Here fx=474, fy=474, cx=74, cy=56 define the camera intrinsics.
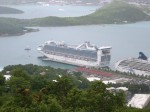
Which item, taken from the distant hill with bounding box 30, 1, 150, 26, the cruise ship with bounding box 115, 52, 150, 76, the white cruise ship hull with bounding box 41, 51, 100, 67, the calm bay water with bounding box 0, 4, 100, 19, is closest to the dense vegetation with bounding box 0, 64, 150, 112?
the cruise ship with bounding box 115, 52, 150, 76

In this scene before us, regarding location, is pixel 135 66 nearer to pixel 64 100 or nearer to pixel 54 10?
pixel 64 100

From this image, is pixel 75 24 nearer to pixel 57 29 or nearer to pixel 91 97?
pixel 57 29

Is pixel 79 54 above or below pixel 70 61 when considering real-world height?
above

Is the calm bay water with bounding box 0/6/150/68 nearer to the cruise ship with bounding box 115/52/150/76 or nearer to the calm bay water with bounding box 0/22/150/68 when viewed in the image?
the calm bay water with bounding box 0/22/150/68

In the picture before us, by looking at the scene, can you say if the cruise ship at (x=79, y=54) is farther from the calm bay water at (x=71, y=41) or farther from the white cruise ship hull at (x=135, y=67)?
the white cruise ship hull at (x=135, y=67)

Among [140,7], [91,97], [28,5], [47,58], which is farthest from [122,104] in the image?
[28,5]

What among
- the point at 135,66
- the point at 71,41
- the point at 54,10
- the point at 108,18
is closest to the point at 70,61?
the point at 135,66

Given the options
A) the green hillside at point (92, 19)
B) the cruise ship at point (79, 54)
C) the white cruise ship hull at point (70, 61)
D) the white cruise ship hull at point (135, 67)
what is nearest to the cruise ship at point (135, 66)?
the white cruise ship hull at point (135, 67)
